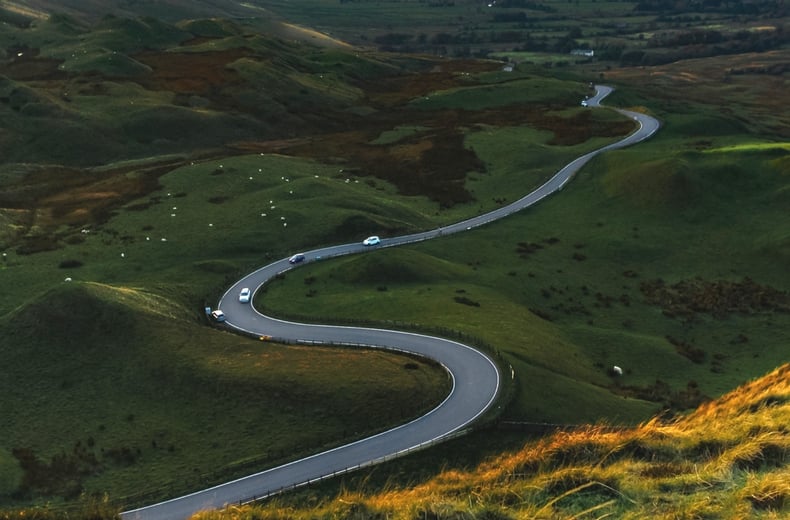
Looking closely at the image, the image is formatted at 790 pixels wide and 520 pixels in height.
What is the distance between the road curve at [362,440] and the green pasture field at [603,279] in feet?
9.93

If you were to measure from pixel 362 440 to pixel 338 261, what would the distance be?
4314 centimetres

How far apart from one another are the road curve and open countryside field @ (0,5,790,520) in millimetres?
1768

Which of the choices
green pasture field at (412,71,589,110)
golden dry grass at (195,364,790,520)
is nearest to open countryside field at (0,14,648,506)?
green pasture field at (412,71,589,110)

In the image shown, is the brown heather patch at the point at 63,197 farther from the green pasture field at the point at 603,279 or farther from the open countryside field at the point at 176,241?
the green pasture field at the point at 603,279

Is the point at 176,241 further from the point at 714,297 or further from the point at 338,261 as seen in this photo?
the point at 714,297

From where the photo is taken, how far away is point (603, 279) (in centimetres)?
8612

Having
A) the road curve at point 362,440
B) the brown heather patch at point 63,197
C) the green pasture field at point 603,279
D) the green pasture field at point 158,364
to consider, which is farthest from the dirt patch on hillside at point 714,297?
the brown heather patch at point 63,197

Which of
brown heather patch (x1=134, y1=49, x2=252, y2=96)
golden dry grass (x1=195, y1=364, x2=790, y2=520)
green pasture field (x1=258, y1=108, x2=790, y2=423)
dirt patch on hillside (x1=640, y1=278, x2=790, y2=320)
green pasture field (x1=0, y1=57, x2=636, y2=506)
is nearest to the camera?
golden dry grass (x1=195, y1=364, x2=790, y2=520)

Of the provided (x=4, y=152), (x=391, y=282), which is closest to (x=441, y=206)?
(x=391, y=282)

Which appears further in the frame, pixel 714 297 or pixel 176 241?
pixel 176 241

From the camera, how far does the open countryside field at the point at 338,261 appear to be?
160 feet

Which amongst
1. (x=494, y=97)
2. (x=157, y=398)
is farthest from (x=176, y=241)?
(x=494, y=97)

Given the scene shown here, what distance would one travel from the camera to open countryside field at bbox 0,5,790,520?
4884cm

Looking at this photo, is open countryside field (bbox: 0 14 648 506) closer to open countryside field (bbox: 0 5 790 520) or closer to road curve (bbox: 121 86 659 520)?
open countryside field (bbox: 0 5 790 520)
